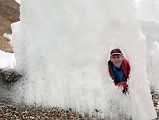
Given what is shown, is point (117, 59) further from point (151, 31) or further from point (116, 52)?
point (151, 31)

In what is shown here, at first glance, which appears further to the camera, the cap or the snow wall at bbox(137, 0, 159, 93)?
the snow wall at bbox(137, 0, 159, 93)

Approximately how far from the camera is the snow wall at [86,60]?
46.9ft

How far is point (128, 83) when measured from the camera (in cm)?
1452

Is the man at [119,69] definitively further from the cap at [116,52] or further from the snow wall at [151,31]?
the snow wall at [151,31]

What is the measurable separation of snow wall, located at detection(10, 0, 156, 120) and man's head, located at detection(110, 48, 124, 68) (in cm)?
42

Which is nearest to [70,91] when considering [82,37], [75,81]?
[75,81]

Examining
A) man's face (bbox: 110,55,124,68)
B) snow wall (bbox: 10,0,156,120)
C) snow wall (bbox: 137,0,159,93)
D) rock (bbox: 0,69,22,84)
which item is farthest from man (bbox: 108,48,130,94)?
snow wall (bbox: 137,0,159,93)

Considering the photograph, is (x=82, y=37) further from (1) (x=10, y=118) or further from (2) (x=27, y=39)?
(1) (x=10, y=118)

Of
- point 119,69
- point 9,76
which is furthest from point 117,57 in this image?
point 9,76

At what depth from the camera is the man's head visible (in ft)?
46.4

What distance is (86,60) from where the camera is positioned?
47.9 ft

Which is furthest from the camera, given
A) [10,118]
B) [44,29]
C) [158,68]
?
[158,68]

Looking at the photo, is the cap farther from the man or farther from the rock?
the rock

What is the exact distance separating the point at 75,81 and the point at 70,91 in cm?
33
